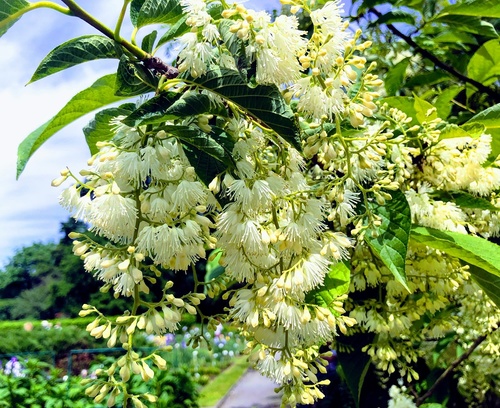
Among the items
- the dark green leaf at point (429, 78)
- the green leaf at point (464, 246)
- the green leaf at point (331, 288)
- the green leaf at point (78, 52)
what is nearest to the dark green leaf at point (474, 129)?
the green leaf at point (464, 246)

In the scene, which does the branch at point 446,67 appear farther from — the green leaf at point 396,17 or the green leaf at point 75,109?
the green leaf at point 75,109

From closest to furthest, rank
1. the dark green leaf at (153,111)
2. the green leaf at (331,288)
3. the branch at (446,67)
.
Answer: the dark green leaf at (153,111) < the green leaf at (331,288) < the branch at (446,67)

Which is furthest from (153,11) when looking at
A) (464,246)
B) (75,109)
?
(464,246)

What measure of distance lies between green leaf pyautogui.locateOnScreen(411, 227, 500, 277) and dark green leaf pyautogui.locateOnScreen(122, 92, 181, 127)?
0.59 metres

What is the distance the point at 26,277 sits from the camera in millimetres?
57781

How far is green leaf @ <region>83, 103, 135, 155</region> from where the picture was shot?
871mm

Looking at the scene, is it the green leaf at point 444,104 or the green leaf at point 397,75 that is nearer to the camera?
the green leaf at point 444,104

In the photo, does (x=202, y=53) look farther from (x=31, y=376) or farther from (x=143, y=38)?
(x=31, y=376)

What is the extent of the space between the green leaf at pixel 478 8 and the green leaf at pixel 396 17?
1.08 ft

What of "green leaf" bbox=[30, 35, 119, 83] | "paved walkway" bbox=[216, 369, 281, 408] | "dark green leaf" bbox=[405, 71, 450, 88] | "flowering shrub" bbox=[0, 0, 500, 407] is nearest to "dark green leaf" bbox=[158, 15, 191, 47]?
"flowering shrub" bbox=[0, 0, 500, 407]

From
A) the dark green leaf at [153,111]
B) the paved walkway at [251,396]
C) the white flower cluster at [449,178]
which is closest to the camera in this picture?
the dark green leaf at [153,111]

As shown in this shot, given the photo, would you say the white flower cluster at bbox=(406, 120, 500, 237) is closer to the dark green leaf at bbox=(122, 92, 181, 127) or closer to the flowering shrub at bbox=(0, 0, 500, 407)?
the flowering shrub at bbox=(0, 0, 500, 407)

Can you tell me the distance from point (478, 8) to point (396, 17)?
480 millimetres

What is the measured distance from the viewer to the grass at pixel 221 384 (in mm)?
9953
